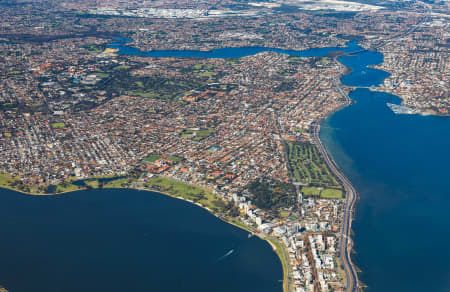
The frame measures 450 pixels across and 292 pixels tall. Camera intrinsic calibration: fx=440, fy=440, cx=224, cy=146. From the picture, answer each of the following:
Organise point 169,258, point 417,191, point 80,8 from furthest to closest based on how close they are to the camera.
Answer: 1. point 80,8
2. point 417,191
3. point 169,258

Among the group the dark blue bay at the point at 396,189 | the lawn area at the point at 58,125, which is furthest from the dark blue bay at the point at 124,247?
the lawn area at the point at 58,125

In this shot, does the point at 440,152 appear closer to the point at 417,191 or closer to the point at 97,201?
the point at 417,191

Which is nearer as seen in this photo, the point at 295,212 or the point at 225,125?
the point at 295,212

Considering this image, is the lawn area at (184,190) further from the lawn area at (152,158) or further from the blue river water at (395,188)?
the blue river water at (395,188)

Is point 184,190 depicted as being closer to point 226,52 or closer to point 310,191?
point 310,191

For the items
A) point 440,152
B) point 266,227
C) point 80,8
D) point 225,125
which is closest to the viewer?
point 266,227

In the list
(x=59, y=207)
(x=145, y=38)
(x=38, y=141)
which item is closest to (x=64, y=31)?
(x=145, y=38)

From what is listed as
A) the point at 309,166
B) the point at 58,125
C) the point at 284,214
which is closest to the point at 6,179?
the point at 58,125
